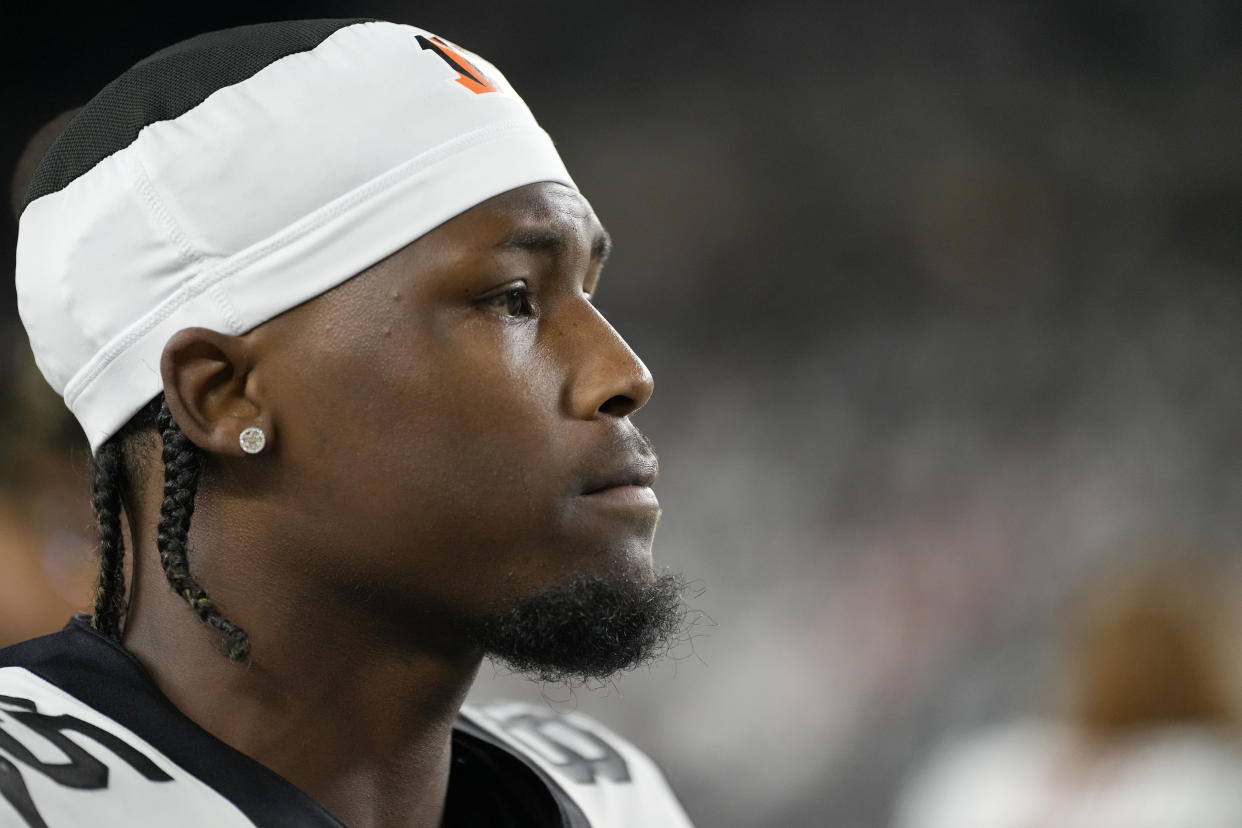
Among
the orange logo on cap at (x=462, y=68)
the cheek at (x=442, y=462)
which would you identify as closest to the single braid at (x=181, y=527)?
the cheek at (x=442, y=462)

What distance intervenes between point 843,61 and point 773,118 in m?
0.18

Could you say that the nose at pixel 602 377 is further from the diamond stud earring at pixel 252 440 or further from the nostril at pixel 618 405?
the diamond stud earring at pixel 252 440

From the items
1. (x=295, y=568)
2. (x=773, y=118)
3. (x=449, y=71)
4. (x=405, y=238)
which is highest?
(x=773, y=118)

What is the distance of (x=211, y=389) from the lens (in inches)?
37.6

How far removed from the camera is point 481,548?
932 millimetres

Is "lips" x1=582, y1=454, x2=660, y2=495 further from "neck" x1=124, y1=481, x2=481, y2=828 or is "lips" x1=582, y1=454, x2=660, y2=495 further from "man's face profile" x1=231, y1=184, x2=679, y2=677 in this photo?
"neck" x1=124, y1=481, x2=481, y2=828

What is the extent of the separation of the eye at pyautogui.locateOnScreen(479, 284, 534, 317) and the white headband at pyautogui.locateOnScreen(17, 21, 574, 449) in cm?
7

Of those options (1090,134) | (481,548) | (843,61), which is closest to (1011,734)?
(1090,134)

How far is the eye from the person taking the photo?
3.14ft

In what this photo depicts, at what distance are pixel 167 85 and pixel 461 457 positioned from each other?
0.36 m

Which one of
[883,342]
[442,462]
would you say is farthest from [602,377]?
[883,342]

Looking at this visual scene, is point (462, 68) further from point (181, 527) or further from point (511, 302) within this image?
point (181, 527)

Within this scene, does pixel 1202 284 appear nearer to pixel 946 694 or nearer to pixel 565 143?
pixel 946 694

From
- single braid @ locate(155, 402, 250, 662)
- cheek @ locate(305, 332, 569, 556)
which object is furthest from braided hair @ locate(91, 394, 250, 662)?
cheek @ locate(305, 332, 569, 556)
